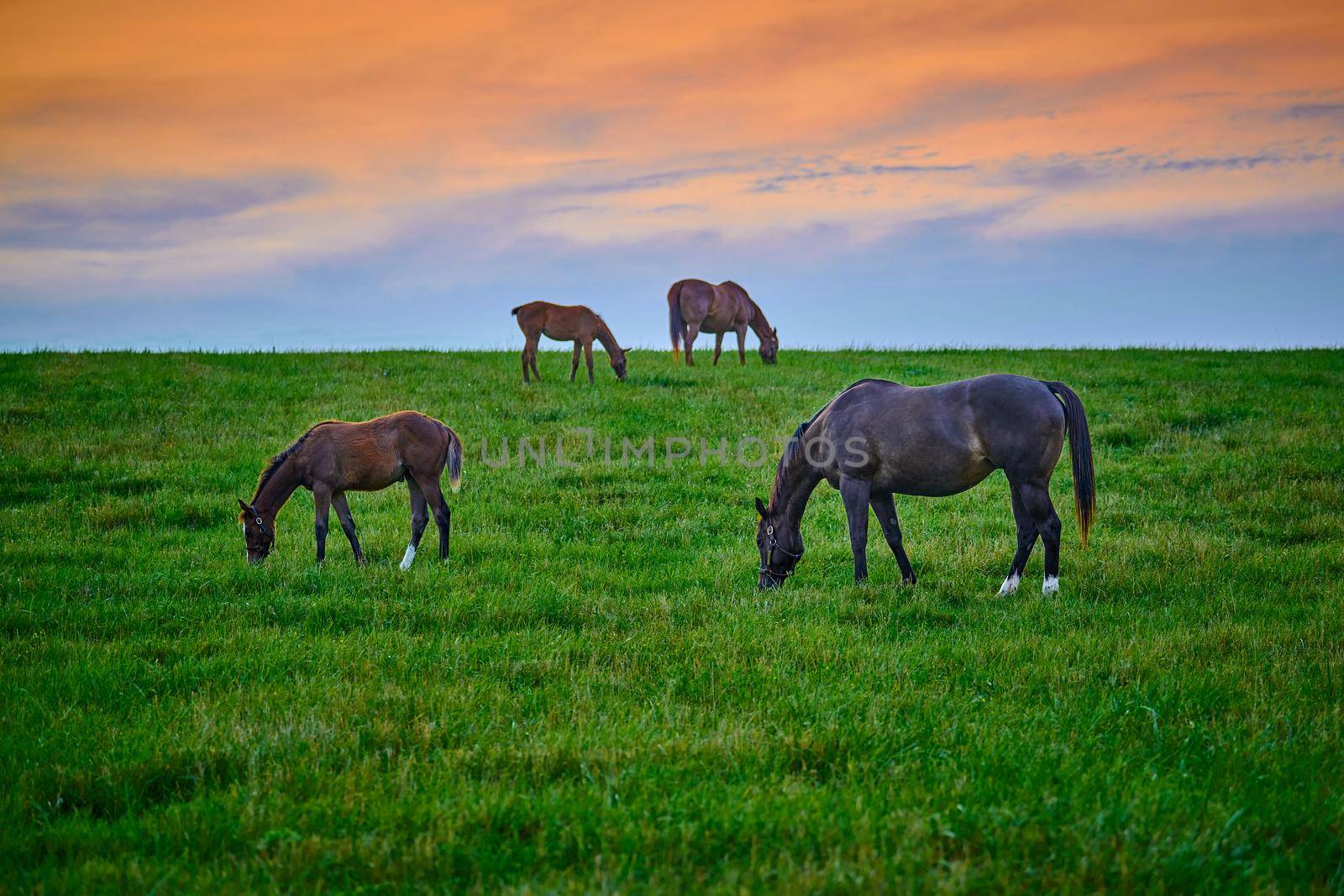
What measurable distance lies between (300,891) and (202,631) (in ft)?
15.3

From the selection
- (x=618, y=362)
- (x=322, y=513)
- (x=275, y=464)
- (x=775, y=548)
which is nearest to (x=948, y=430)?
(x=775, y=548)

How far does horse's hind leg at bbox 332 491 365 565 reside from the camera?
35.5ft

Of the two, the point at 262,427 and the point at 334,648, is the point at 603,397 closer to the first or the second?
the point at 262,427

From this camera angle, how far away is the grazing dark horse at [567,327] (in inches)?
934

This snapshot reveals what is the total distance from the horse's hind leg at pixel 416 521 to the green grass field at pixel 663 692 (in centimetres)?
50

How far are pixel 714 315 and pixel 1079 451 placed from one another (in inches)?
763

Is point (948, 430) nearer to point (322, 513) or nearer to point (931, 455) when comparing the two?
point (931, 455)

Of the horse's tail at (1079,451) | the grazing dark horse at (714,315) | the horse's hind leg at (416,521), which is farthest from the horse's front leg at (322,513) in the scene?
the grazing dark horse at (714,315)

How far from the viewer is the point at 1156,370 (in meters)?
24.1

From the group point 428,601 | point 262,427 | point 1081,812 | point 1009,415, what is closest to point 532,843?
point 1081,812

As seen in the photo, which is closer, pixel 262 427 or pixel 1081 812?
pixel 1081 812

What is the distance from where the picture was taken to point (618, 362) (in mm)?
23750

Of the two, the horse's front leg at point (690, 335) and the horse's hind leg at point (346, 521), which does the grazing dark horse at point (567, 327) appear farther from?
the horse's hind leg at point (346, 521)

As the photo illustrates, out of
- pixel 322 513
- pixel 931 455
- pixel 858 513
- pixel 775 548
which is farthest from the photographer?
pixel 322 513
